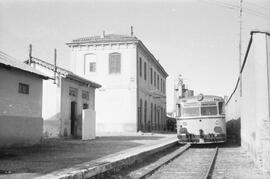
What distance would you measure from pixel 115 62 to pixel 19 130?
19.0 metres

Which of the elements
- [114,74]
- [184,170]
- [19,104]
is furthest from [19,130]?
[114,74]

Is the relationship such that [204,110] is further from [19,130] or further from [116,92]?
[116,92]

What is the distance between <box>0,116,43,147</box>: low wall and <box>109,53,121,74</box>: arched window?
16.7 meters

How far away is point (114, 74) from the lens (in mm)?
33125

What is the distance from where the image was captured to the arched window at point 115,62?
109 feet

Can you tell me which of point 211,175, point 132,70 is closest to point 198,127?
point 211,175

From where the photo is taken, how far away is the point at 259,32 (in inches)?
373

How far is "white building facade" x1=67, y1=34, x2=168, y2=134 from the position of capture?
3247cm

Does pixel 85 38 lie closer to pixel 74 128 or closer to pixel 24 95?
pixel 74 128

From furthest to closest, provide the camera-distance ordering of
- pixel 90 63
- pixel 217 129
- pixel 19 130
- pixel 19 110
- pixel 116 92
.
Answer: pixel 90 63
pixel 116 92
pixel 217 129
pixel 19 110
pixel 19 130

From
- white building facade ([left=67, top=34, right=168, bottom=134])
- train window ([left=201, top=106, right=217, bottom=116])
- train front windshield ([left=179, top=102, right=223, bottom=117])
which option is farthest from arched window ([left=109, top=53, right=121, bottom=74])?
train window ([left=201, top=106, right=217, bottom=116])

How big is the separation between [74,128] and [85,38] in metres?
14.3

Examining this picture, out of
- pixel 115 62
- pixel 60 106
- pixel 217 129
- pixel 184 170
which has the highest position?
pixel 115 62

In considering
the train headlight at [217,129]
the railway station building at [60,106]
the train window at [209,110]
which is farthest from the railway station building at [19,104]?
the train headlight at [217,129]
